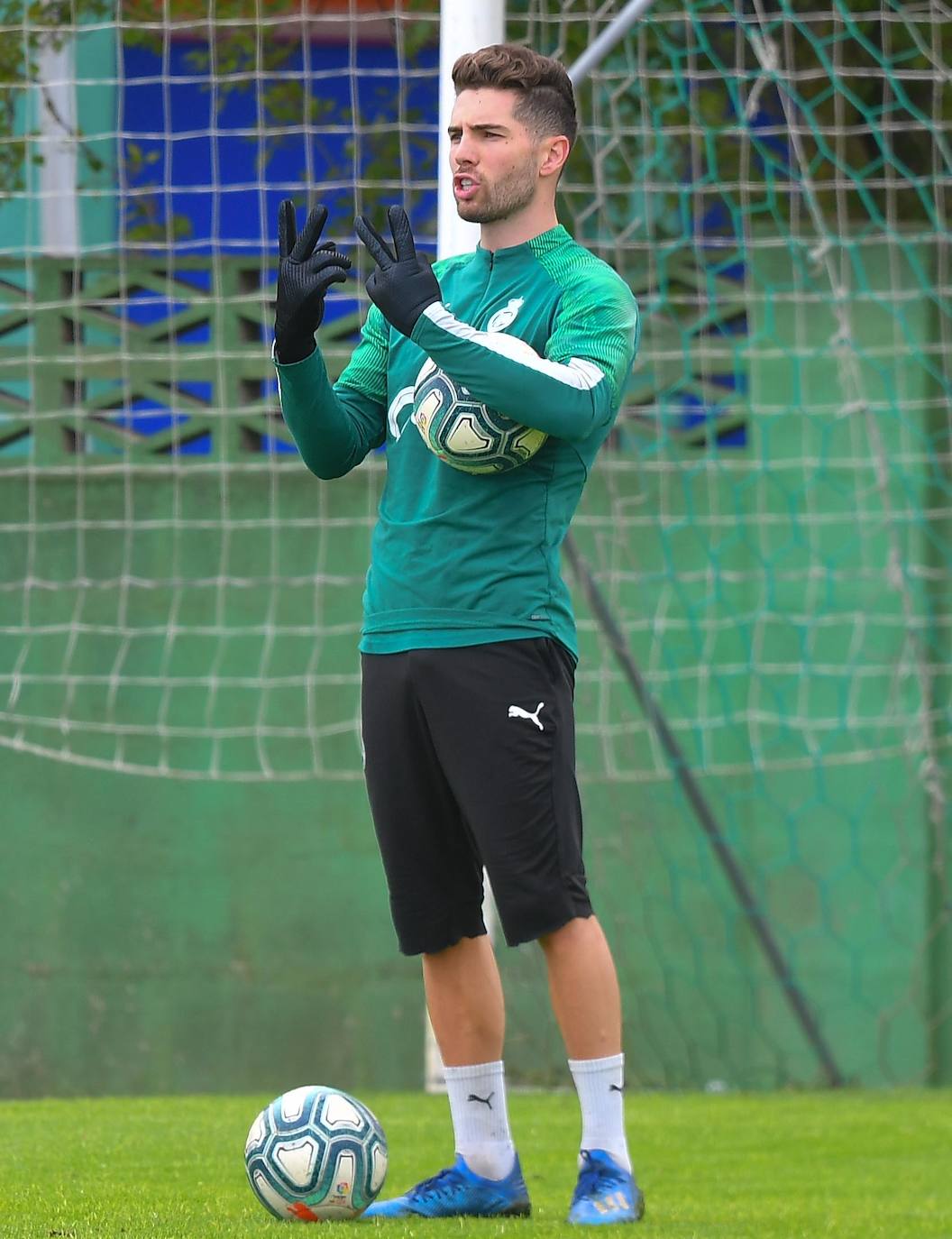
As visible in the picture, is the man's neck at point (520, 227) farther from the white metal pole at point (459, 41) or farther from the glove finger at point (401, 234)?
the white metal pole at point (459, 41)

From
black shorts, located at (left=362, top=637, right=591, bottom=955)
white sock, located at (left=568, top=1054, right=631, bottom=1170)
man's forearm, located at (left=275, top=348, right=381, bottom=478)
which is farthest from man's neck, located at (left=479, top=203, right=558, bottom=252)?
white sock, located at (left=568, top=1054, right=631, bottom=1170)

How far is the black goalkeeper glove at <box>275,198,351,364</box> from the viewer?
3.01m

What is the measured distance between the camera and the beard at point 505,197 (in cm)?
308

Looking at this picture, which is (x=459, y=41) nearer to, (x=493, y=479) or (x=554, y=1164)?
(x=493, y=479)

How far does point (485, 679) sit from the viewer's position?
301 centimetres

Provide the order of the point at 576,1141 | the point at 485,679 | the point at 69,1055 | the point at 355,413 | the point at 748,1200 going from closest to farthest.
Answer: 1. the point at 485,679
2. the point at 355,413
3. the point at 748,1200
4. the point at 576,1141
5. the point at 69,1055

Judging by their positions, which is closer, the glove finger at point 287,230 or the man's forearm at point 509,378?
the man's forearm at point 509,378

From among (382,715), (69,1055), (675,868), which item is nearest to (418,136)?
(675,868)

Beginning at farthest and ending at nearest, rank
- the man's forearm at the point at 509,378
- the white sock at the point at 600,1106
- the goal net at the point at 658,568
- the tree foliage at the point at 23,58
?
1. the goal net at the point at 658,568
2. the tree foliage at the point at 23,58
3. the white sock at the point at 600,1106
4. the man's forearm at the point at 509,378

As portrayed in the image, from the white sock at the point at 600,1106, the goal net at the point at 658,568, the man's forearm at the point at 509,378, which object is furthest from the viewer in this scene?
the goal net at the point at 658,568

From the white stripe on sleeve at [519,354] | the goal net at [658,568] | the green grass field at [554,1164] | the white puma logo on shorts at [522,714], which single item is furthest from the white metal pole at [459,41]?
the white stripe on sleeve at [519,354]

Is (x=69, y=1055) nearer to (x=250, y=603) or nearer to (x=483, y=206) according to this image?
(x=250, y=603)

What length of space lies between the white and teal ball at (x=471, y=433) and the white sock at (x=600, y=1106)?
3.19 feet

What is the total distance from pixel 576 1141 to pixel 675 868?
1.88m
